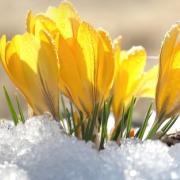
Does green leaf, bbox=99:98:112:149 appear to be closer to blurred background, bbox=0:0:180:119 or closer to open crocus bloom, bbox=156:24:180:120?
open crocus bloom, bbox=156:24:180:120

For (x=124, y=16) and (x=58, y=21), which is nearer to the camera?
(x=58, y=21)

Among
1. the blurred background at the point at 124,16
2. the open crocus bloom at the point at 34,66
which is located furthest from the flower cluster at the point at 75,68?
the blurred background at the point at 124,16

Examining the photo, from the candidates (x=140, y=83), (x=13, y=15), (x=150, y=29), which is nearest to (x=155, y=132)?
(x=140, y=83)

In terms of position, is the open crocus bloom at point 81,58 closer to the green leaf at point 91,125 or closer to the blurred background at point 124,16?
the green leaf at point 91,125

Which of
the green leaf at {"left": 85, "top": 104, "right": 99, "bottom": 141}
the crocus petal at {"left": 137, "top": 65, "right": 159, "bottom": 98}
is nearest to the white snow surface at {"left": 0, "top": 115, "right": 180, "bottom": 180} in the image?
the green leaf at {"left": 85, "top": 104, "right": 99, "bottom": 141}

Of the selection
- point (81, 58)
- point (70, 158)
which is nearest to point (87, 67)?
point (81, 58)

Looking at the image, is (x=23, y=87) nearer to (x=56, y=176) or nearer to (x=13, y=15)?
(x=56, y=176)

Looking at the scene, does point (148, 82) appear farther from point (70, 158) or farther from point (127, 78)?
point (70, 158)
